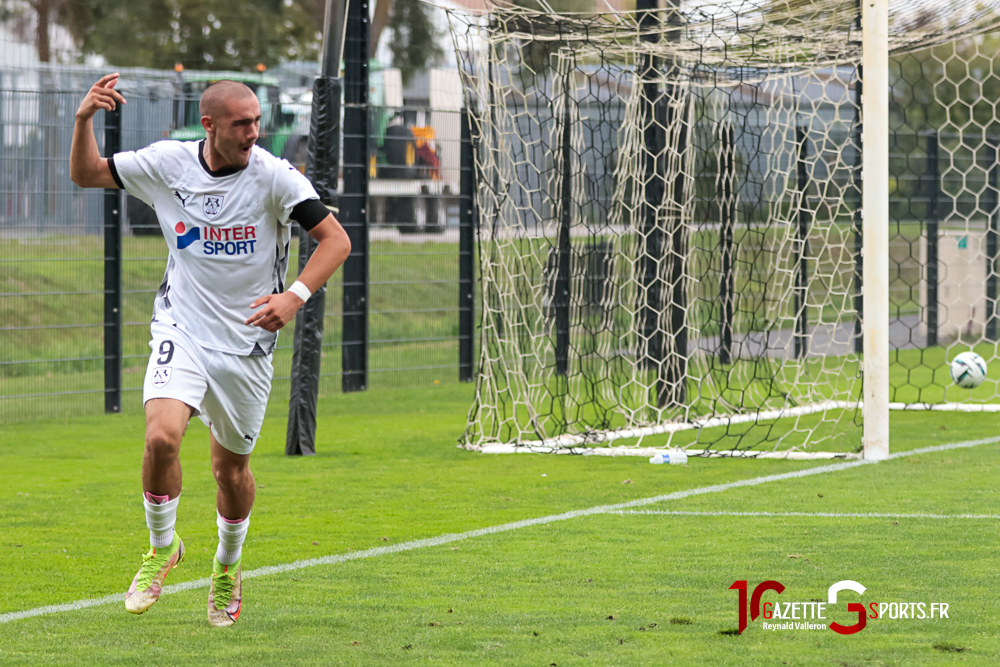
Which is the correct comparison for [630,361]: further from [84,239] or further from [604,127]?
[84,239]

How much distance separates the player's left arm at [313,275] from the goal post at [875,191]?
4.53m

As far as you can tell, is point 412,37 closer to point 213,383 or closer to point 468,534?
point 468,534

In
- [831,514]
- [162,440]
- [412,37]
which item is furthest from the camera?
[412,37]

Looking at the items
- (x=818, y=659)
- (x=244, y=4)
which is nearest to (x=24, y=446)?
(x=818, y=659)

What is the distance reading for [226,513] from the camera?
4789mm

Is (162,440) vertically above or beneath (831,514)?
above

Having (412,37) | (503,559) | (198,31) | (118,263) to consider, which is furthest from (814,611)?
(198,31)

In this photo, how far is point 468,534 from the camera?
634 cm

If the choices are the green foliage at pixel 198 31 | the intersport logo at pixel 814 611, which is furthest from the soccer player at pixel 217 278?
the green foliage at pixel 198 31

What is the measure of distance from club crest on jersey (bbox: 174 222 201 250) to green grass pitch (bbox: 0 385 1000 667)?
1320mm

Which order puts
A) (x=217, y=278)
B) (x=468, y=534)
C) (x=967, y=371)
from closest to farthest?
(x=217, y=278) → (x=468, y=534) → (x=967, y=371)

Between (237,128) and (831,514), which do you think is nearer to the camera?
(237,128)

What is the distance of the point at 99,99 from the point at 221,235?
60cm

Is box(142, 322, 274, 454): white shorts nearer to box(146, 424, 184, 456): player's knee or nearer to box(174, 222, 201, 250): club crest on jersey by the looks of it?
box(146, 424, 184, 456): player's knee
